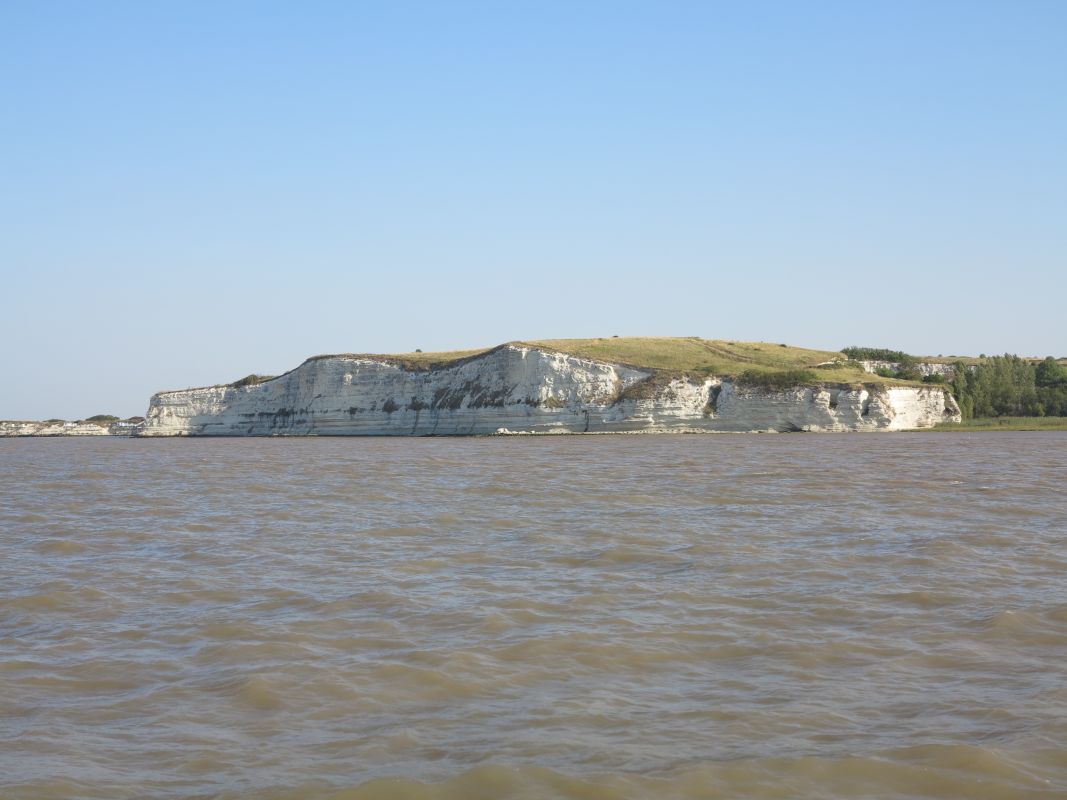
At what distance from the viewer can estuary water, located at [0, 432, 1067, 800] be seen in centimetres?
Answer: 556

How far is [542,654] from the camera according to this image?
7.99m

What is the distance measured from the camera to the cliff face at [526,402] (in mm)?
61906

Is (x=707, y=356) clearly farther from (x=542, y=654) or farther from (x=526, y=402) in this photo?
(x=542, y=654)

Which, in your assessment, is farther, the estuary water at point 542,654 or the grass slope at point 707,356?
the grass slope at point 707,356

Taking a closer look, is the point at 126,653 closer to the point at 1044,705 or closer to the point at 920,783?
the point at 920,783

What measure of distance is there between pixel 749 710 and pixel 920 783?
137cm

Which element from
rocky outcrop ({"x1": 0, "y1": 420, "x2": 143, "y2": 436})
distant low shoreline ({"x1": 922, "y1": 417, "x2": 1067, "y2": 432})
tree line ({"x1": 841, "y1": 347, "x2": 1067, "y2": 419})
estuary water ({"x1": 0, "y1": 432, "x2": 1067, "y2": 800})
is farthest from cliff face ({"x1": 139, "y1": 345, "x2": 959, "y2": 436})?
estuary water ({"x1": 0, "y1": 432, "x2": 1067, "y2": 800})

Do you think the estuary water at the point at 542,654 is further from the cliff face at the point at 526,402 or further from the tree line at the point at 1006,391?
the tree line at the point at 1006,391

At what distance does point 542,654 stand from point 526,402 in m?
60.2

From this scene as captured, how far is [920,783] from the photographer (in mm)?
5316

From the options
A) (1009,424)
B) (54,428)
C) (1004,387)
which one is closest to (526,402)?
(1009,424)

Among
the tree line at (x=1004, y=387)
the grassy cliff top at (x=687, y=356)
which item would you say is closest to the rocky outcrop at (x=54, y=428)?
the grassy cliff top at (x=687, y=356)

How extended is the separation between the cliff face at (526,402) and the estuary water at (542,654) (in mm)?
45133

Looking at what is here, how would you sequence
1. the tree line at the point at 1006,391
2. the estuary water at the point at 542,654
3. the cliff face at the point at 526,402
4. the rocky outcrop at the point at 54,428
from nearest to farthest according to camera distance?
the estuary water at the point at 542,654 → the cliff face at the point at 526,402 → the tree line at the point at 1006,391 → the rocky outcrop at the point at 54,428
